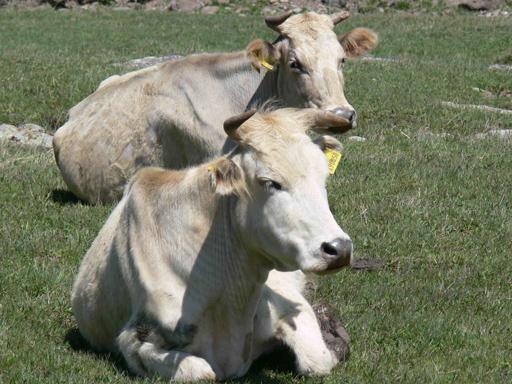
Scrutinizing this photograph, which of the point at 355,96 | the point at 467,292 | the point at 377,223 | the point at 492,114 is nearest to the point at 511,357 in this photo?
the point at 467,292

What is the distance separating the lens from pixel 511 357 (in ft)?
23.3

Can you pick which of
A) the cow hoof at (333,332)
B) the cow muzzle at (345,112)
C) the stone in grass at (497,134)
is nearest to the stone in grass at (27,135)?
the cow muzzle at (345,112)

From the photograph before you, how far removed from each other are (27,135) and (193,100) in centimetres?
450

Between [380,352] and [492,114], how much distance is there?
1059cm

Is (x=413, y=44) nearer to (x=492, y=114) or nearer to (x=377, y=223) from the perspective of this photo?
(x=492, y=114)

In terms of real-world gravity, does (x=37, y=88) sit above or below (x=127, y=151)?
below

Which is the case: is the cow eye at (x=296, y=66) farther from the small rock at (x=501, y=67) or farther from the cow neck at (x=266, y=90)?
the small rock at (x=501, y=67)

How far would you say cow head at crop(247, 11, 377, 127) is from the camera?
10594 millimetres

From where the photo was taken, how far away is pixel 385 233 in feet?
32.7

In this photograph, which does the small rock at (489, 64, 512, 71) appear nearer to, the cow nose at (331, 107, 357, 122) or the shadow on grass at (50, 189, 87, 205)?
the shadow on grass at (50, 189, 87, 205)

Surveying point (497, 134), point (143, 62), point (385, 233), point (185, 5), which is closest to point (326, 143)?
point (385, 233)

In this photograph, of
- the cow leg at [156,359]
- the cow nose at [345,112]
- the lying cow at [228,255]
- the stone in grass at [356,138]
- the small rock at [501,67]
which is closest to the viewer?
the lying cow at [228,255]

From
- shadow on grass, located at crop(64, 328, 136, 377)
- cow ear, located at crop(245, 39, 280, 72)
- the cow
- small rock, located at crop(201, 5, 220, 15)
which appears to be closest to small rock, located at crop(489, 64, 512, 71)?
the cow

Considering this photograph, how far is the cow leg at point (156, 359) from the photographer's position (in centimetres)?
620
